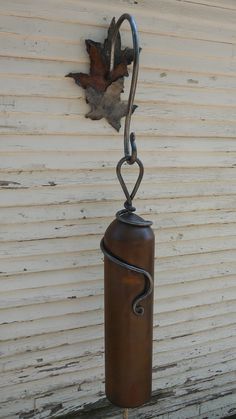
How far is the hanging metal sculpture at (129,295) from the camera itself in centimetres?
175

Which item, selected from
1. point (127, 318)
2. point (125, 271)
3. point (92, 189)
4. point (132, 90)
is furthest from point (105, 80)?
point (127, 318)

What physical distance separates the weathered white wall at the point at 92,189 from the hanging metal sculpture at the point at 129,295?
33cm

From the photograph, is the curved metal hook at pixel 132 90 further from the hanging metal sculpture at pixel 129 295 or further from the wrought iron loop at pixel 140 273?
the wrought iron loop at pixel 140 273

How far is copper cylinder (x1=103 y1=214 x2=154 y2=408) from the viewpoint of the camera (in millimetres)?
1763

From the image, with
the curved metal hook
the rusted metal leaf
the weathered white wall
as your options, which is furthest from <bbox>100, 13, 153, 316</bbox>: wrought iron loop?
the weathered white wall

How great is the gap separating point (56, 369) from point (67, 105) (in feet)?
Result: 4.20

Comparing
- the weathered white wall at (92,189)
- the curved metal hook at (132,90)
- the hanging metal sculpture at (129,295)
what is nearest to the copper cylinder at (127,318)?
the hanging metal sculpture at (129,295)

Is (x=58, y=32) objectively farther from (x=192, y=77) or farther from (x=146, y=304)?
(x=146, y=304)

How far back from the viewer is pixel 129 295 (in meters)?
1.78

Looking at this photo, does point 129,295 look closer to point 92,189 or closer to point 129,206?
point 129,206

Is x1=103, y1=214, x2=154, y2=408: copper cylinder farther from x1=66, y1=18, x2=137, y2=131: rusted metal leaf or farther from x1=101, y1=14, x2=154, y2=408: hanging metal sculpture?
x1=66, y1=18, x2=137, y2=131: rusted metal leaf

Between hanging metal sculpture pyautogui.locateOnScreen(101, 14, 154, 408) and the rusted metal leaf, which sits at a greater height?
the rusted metal leaf

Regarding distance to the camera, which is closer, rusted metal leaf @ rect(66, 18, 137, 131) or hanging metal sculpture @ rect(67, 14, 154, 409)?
hanging metal sculpture @ rect(67, 14, 154, 409)

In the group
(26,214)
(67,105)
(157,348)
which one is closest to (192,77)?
(67,105)
